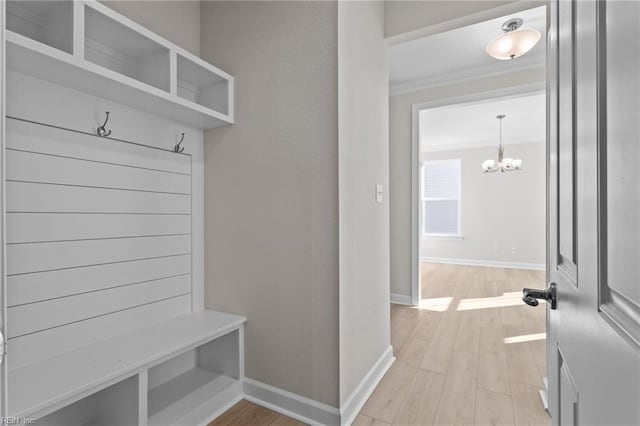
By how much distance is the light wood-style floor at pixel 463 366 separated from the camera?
166 cm

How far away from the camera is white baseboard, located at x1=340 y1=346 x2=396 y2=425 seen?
1579 millimetres

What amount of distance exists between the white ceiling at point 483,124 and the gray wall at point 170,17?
2.71 meters

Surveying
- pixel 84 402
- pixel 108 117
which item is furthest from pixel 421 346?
pixel 108 117

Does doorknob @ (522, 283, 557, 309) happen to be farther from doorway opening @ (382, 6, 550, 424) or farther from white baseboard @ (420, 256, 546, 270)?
white baseboard @ (420, 256, 546, 270)

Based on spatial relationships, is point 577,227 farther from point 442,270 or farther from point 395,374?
point 442,270

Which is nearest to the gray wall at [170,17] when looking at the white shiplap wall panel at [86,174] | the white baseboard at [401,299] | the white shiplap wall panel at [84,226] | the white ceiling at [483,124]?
the white shiplap wall panel at [86,174]

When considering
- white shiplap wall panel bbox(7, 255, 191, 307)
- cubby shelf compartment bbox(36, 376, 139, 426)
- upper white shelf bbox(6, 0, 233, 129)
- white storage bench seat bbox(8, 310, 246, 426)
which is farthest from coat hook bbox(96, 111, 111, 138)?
cubby shelf compartment bbox(36, 376, 139, 426)

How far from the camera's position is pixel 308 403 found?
Result: 63.4 inches

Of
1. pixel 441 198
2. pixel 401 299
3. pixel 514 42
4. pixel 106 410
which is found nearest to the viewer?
pixel 106 410

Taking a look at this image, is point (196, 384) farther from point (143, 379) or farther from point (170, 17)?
point (170, 17)

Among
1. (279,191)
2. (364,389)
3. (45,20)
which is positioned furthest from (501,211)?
(45,20)

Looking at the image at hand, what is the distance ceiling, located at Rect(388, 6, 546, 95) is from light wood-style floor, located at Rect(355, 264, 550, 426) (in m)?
2.57

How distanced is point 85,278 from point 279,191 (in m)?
1.01

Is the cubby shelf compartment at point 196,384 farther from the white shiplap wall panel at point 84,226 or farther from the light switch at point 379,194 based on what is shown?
the light switch at point 379,194
